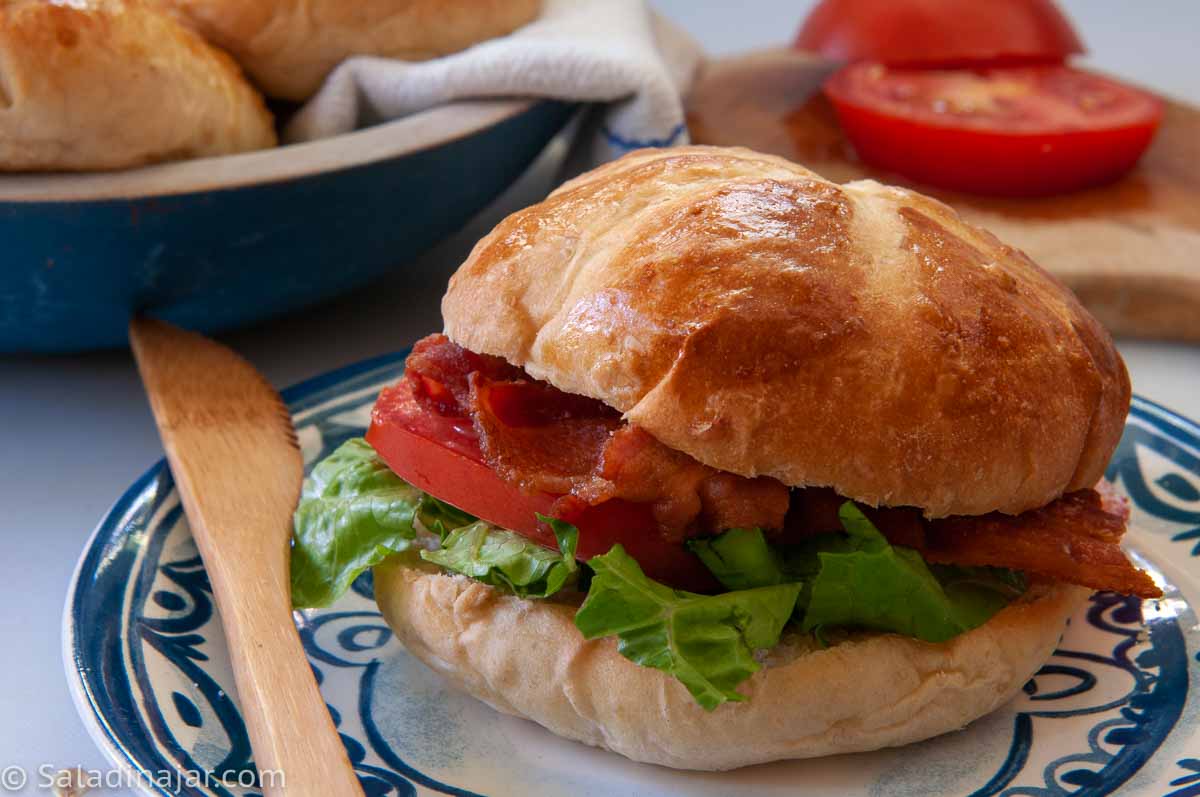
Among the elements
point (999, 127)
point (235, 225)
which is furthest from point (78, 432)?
point (999, 127)

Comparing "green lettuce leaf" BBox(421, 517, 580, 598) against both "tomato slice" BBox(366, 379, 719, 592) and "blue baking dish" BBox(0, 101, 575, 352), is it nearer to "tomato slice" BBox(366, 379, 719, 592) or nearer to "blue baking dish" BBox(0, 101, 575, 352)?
"tomato slice" BBox(366, 379, 719, 592)

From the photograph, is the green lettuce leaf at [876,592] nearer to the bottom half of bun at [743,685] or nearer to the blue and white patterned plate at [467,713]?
the bottom half of bun at [743,685]

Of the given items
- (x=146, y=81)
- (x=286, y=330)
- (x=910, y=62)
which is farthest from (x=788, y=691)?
(x=910, y=62)

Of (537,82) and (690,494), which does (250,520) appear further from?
(537,82)

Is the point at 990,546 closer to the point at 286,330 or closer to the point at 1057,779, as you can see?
the point at 1057,779

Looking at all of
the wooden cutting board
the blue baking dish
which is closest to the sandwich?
the blue baking dish

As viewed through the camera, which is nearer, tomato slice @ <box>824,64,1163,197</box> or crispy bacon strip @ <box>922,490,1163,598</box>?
crispy bacon strip @ <box>922,490,1163,598</box>
